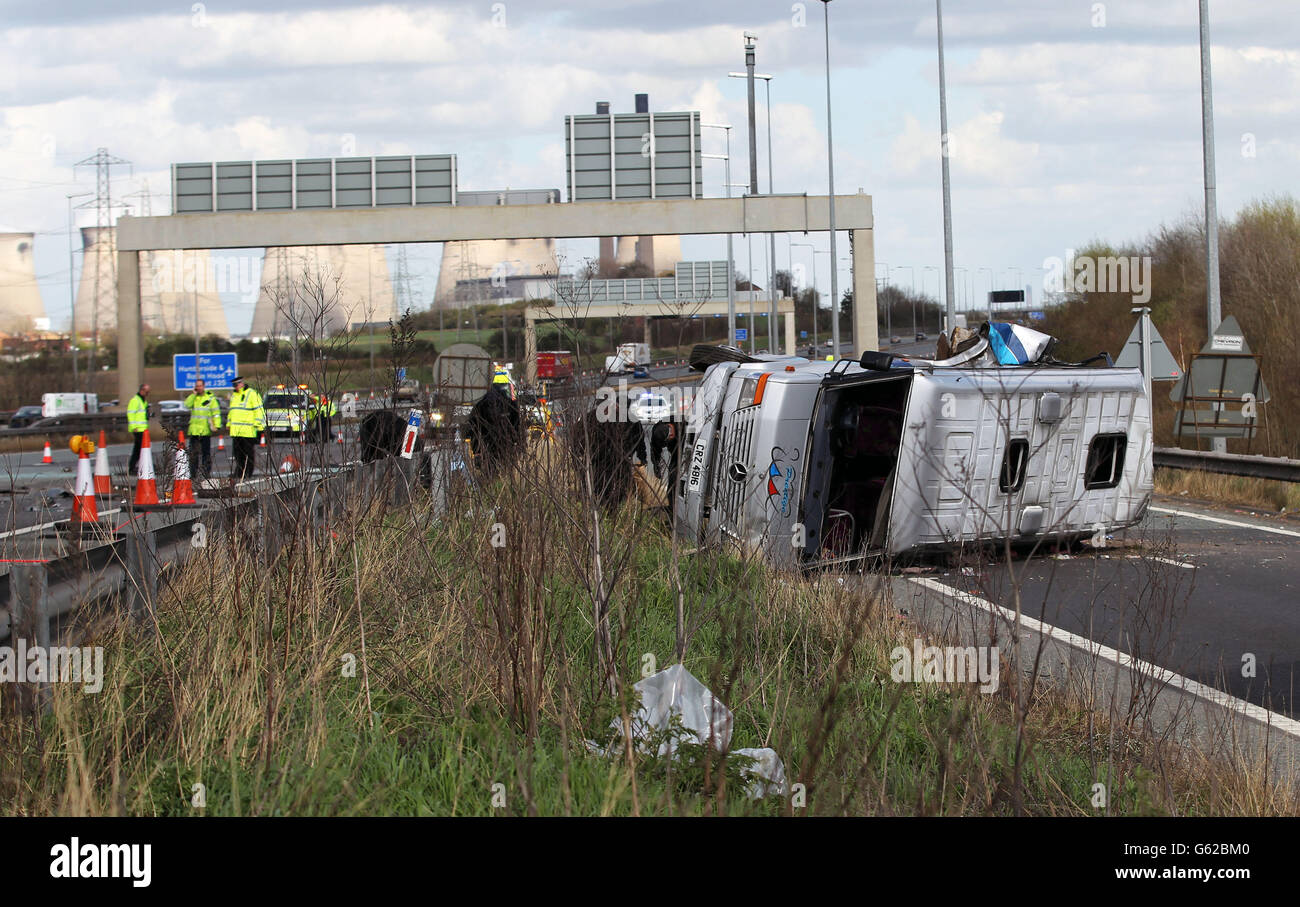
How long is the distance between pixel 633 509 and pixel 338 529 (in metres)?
3.18

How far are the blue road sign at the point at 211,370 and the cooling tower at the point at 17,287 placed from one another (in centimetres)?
4865

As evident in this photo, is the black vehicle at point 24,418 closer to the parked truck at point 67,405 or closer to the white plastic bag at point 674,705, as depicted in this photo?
the parked truck at point 67,405

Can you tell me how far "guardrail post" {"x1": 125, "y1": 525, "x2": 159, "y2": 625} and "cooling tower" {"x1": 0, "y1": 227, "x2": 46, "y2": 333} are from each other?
97.8 metres

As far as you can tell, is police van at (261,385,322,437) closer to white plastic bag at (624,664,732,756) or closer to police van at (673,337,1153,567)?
white plastic bag at (624,664,732,756)

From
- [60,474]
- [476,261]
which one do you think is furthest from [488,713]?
[476,261]

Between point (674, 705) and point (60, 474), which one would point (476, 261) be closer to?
point (60, 474)

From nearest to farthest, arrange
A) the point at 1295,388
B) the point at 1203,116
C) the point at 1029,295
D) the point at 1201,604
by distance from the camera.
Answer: the point at 1201,604 → the point at 1203,116 → the point at 1295,388 → the point at 1029,295

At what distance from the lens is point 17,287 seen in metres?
97.4

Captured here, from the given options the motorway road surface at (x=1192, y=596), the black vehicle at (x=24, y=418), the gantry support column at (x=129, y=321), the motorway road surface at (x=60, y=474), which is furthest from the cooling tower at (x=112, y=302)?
the motorway road surface at (x=1192, y=596)

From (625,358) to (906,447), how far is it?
14.7ft
